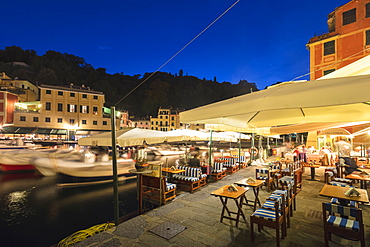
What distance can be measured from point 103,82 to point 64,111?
122ft

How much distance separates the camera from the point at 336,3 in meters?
21.4

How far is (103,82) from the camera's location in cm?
6725

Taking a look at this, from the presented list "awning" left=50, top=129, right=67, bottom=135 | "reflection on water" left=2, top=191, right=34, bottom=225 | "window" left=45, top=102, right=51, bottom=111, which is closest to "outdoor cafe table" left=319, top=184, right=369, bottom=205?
"reflection on water" left=2, top=191, right=34, bottom=225

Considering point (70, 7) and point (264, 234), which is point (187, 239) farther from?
point (70, 7)

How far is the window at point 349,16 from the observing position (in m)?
17.9

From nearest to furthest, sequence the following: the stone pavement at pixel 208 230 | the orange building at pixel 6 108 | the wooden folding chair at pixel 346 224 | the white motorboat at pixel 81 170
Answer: the wooden folding chair at pixel 346 224 < the stone pavement at pixel 208 230 < the white motorboat at pixel 81 170 < the orange building at pixel 6 108

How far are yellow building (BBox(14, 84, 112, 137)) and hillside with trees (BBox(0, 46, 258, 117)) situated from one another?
23.3 metres

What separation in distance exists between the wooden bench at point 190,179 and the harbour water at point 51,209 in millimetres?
1607

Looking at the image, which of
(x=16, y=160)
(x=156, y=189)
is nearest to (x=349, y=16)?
(x=156, y=189)

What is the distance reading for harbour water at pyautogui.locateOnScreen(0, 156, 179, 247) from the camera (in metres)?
7.27

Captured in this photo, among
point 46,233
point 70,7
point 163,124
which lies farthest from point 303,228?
point 70,7

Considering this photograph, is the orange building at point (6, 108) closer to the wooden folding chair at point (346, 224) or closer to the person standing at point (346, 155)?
the wooden folding chair at point (346, 224)

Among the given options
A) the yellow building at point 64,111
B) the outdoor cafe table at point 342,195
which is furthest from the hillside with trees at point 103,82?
the outdoor cafe table at point 342,195

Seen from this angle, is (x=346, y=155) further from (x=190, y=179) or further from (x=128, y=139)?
(x=128, y=139)
